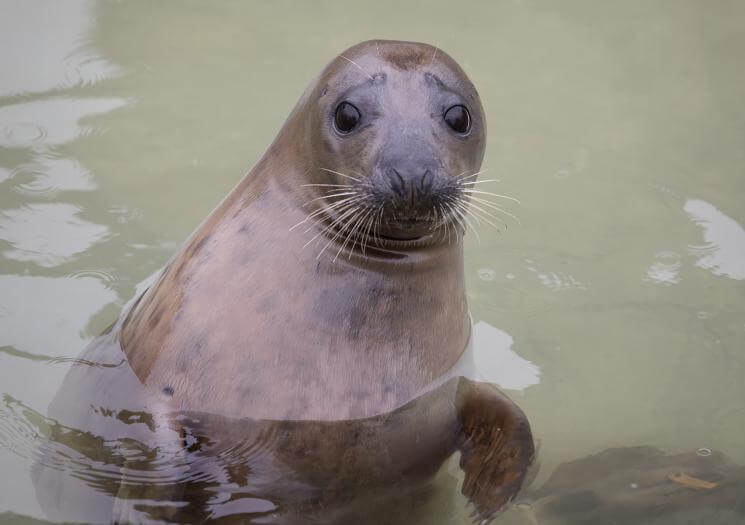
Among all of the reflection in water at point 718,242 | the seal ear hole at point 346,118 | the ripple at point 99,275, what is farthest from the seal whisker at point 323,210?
the reflection in water at point 718,242

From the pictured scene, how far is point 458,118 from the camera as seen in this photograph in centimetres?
376

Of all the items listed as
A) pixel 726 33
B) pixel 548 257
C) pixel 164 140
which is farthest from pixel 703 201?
pixel 164 140

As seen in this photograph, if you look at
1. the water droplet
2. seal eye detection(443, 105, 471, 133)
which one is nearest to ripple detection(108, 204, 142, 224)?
the water droplet

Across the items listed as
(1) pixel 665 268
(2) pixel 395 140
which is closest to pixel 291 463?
(2) pixel 395 140

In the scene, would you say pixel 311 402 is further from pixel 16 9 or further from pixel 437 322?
pixel 16 9

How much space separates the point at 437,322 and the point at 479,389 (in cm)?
31

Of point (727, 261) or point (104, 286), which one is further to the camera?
point (727, 261)

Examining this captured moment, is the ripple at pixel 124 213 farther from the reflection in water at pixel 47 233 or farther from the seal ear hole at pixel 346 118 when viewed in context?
the seal ear hole at pixel 346 118

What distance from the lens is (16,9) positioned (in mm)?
7051

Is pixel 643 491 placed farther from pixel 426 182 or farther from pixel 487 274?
pixel 487 274

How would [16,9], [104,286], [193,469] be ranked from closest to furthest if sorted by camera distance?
[193,469] < [104,286] < [16,9]

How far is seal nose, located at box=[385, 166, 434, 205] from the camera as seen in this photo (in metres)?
3.44

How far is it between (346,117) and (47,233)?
219cm

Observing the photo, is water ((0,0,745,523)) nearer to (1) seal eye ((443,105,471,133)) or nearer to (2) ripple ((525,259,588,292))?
(2) ripple ((525,259,588,292))
